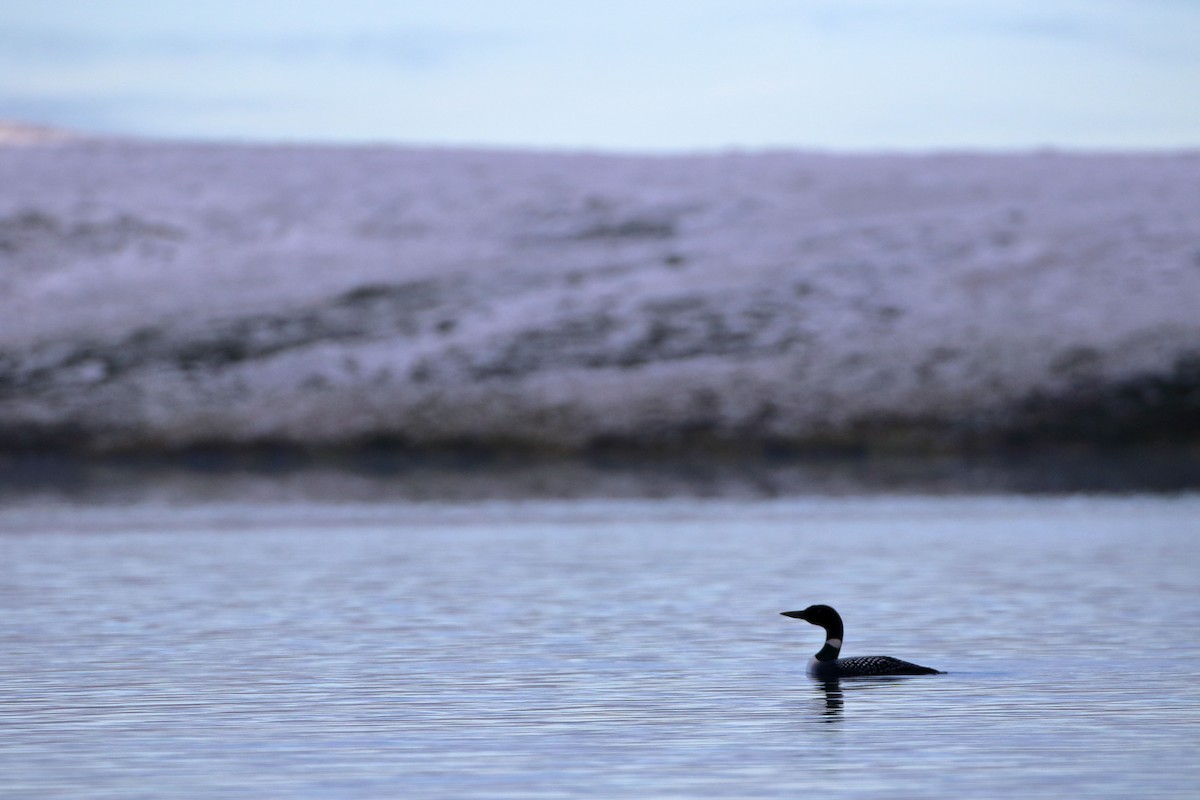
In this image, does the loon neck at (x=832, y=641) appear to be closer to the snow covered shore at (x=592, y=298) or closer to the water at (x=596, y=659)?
the water at (x=596, y=659)

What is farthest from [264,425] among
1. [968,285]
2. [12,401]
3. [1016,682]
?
[1016,682]

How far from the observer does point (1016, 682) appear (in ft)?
60.2

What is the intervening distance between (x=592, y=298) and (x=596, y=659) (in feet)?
158

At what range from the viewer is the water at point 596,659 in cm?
1414

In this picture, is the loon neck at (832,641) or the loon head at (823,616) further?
the loon head at (823,616)

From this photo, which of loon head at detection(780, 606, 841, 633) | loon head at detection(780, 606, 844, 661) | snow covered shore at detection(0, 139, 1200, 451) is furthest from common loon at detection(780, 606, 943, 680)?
snow covered shore at detection(0, 139, 1200, 451)

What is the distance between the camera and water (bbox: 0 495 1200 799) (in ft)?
46.4

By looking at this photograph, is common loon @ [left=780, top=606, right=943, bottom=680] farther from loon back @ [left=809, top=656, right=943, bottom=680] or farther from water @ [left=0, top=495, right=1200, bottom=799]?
water @ [left=0, top=495, right=1200, bottom=799]

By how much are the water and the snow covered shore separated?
67.5ft

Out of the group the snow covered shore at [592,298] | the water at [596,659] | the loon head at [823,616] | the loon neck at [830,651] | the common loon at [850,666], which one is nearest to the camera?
the water at [596,659]

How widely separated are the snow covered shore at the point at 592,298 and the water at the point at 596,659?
20575mm

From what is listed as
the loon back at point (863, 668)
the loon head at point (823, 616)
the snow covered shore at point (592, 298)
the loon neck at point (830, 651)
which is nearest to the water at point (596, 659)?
the loon back at point (863, 668)

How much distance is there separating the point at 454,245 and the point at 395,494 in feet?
95.5

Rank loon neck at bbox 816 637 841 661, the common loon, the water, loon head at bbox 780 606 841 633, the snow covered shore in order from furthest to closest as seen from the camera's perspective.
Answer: the snow covered shore → loon head at bbox 780 606 841 633 → loon neck at bbox 816 637 841 661 → the common loon → the water
